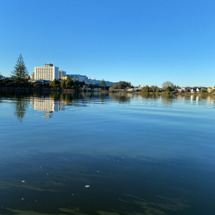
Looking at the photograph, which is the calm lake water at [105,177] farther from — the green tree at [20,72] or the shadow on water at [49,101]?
the green tree at [20,72]

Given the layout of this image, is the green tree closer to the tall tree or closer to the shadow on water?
the tall tree

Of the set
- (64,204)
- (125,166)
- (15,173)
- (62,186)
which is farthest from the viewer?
(125,166)

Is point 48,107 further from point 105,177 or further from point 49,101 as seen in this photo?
point 105,177

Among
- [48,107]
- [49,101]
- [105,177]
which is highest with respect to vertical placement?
[49,101]

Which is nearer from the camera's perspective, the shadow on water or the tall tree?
the shadow on water

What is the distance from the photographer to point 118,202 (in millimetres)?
5801

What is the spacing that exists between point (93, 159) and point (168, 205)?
4.45 meters

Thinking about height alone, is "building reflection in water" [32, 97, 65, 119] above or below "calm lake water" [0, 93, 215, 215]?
above

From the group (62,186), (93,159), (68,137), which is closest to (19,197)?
(62,186)

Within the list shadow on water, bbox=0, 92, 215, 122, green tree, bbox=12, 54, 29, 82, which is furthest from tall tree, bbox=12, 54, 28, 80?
shadow on water, bbox=0, 92, 215, 122

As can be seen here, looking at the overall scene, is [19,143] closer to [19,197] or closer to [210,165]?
[19,197]

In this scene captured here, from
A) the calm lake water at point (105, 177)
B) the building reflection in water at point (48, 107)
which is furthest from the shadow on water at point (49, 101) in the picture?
the calm lake water at point (105, 177)

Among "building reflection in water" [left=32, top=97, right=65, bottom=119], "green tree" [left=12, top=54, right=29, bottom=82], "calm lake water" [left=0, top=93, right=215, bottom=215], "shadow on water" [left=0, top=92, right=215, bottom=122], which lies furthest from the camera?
"green tree" [left=12, top=54, right=29, bottom=82]

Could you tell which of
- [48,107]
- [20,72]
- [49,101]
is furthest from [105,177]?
[20,72]
